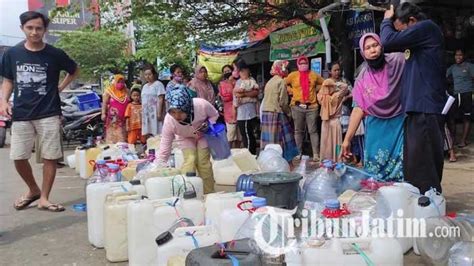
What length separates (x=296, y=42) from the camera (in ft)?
31.2

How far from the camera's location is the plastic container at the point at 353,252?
7.33 ft

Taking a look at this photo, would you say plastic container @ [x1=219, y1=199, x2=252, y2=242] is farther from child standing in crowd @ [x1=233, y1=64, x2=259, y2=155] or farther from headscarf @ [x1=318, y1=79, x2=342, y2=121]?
child standing in crowd @ [x1=233, y1=64, x2=259, y2=155]

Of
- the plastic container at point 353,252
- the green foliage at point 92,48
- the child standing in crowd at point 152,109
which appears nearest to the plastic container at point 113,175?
the plastic container at point 353,252

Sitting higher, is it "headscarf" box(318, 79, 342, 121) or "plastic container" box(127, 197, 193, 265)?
"headscarf" box(318, 79, 342, 121)

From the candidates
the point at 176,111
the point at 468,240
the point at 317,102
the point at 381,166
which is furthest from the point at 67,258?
the point at 317,102

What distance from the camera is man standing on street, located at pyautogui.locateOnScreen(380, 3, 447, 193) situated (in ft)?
11.1

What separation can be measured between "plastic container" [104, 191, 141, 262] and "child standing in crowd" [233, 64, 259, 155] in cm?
442

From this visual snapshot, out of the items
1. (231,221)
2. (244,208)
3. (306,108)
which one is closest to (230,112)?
(306,108)

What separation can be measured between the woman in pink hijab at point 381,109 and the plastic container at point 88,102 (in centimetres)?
1026

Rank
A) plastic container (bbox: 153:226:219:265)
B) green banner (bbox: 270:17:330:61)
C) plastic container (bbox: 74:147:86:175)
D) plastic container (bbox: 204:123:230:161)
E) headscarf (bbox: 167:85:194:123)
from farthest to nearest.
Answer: green banner (bbox: 270:17:330:61) < plastic container (bbox: 74:147:86:175) < plastic container (bbox: 204:123:230:161) < headscarf (bbox: 167:85:194:123) < plastic container (bbox: 153:226:219:265)

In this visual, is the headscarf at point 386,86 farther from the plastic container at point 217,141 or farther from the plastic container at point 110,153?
the plastic container at point 110,153

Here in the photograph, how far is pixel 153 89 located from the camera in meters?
8.17

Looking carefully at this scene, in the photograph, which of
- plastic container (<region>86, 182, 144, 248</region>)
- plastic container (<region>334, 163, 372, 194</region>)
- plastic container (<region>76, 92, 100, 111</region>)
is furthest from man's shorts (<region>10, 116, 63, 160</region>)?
plastic container (<region>76, 92, 100, 111</region>)

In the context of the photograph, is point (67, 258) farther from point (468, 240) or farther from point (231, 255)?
point (468, 240)
